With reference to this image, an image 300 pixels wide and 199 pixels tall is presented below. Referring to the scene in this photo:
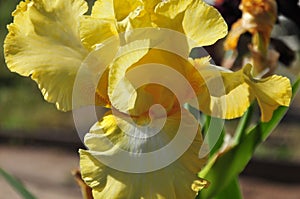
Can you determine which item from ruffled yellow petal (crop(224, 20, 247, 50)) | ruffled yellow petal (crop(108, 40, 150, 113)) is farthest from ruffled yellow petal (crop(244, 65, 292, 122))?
ruffled yellow petal (crop(224, 20, 247, 50))

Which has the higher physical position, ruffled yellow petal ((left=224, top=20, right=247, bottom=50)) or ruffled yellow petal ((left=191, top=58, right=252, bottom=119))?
ruffled yellow petal ((left=191, top=58, right=252, bottom=119))

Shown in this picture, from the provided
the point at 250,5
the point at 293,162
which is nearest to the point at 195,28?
the point at 250,5

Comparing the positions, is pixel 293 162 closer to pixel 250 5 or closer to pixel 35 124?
pixel 35 124

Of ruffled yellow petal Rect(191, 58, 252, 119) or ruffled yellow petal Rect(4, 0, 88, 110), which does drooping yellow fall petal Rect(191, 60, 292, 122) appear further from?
ruffled yellow petal Rect(4, 0, 88, 110)

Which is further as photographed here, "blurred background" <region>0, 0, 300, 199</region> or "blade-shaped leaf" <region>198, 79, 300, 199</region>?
"blurred background" <region>0, 0, 300, 199</region>

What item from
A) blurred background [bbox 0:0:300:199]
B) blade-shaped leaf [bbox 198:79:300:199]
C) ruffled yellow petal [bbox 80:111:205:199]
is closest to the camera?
ruffled yellow petal [bbox 80:111:205:199]

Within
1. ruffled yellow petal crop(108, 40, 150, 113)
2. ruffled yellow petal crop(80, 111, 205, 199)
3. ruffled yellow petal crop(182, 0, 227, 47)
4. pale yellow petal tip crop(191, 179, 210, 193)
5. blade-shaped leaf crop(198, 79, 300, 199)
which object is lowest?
blade-shaped leaf crop(198, 79, 300, 199)

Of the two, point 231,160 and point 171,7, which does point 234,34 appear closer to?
point 231,160

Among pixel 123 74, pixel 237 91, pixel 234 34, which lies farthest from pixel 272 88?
pixel 234 34
